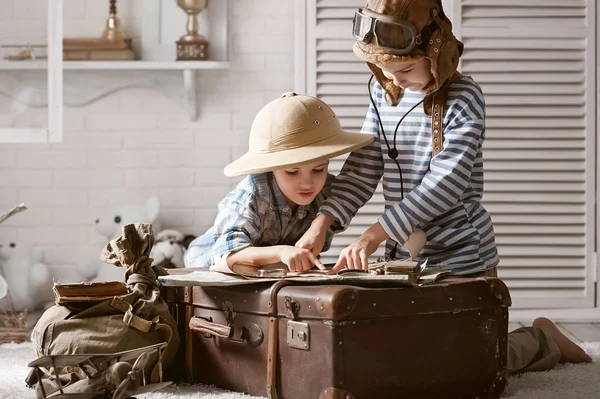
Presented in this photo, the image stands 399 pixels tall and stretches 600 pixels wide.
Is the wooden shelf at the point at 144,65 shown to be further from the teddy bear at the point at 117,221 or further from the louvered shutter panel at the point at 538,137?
the louvered shutter panel at the point at 538,137

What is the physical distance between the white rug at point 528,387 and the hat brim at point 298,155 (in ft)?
1.62

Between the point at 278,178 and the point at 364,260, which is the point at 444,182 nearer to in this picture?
the point at 364,260

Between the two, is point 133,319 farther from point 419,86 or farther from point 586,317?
point 586,317

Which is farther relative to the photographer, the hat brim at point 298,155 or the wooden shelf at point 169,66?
the wooden shelf at point 169,66

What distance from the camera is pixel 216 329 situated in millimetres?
1874

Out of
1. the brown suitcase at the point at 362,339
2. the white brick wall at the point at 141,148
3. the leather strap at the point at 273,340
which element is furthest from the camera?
the white brick wall at the point at 141,148

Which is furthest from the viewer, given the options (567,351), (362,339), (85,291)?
(567,351)

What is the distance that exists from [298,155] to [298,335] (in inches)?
18.1

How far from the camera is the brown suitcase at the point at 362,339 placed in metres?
1.64

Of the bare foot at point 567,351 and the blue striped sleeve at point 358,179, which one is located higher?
the blue striped sleeve at point 358,179

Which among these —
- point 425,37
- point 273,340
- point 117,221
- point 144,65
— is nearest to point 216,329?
point 273,340

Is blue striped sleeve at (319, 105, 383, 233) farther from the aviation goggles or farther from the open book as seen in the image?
the open book

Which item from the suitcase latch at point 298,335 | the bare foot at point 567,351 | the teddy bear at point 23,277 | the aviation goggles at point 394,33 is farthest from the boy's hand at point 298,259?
the teddy bear at point 23,277

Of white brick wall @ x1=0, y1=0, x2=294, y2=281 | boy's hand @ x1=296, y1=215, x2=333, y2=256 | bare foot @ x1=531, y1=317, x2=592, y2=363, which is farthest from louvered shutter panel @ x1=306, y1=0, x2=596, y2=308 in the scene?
boy's hand @ x1=296, y1=215, x2=333, y2=256
